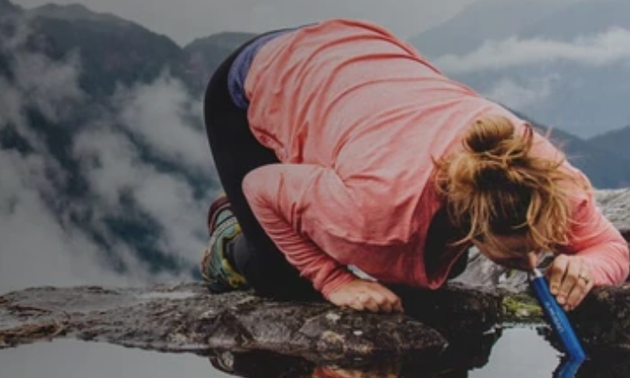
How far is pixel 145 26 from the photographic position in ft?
9.12

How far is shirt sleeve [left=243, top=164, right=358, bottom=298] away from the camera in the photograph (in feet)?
7.16

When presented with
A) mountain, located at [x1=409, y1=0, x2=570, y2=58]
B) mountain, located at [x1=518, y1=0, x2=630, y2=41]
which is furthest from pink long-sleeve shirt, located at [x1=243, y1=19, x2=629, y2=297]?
mountain, located at [x1=518, y1=0, x2=630, y2=41]

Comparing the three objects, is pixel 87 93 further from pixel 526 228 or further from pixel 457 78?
pixel 526 228

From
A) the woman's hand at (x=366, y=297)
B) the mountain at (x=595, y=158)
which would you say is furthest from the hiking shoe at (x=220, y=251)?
the mountain at (x=595, y=158)

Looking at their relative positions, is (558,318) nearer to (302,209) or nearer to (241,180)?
(302,209)

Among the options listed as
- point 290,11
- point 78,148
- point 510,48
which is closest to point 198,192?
point 78,148

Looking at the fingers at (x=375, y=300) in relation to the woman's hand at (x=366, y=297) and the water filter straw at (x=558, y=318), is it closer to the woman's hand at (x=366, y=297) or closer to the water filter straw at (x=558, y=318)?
the woman's hand at (x=366, y=297)

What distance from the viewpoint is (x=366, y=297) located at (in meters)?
2.20

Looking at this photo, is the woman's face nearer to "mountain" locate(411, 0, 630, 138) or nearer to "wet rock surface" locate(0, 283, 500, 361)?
"wet rock surface" locate(0, 283, 500, 361)

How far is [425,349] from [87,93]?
105 cm

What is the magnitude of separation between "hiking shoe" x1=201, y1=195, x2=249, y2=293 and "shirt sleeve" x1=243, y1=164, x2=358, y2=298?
21 cm

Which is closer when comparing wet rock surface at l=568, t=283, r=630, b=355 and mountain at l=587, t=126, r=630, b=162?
wet rock surface at l=568, t=283, r=630, b=355

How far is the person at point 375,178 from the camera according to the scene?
2.13m

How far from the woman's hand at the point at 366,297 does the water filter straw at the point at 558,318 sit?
0.88ft
